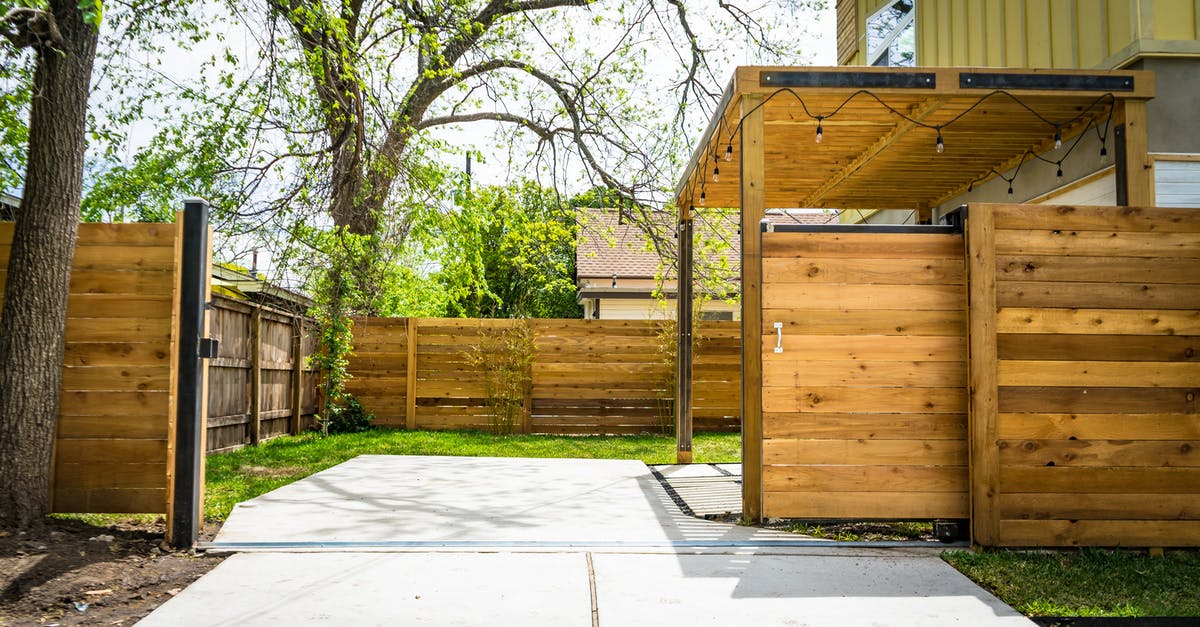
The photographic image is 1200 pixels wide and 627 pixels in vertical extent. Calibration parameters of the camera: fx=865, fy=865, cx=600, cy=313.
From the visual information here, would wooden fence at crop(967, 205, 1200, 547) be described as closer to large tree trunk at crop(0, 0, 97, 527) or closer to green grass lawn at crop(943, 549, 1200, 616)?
green grass lawn at crop(943, 549, 1200, 616)

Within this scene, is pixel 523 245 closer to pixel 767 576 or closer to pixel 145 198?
pixel 145 198

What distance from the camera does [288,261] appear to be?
333 inches

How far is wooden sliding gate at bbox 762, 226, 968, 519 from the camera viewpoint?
488 centimetres

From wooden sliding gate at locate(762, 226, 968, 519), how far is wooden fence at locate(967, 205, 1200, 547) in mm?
185

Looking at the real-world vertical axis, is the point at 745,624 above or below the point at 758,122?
below

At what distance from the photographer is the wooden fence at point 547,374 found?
41.2 feet

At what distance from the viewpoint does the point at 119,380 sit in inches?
188

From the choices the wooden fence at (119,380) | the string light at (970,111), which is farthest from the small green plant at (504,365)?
the wooden fence at (119,380)

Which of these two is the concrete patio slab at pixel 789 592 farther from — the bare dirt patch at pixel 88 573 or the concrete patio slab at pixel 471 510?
the bare dirt patch at pixel 88 573

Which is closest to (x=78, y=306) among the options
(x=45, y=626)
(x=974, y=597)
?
(x=45, y=626)

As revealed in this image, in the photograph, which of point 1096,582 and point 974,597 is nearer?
point 974,597

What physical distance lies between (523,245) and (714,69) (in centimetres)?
396

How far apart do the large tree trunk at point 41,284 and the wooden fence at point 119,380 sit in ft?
0.30

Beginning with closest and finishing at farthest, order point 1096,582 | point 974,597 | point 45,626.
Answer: point 45,626 < point 974,597 < point 1096,582
